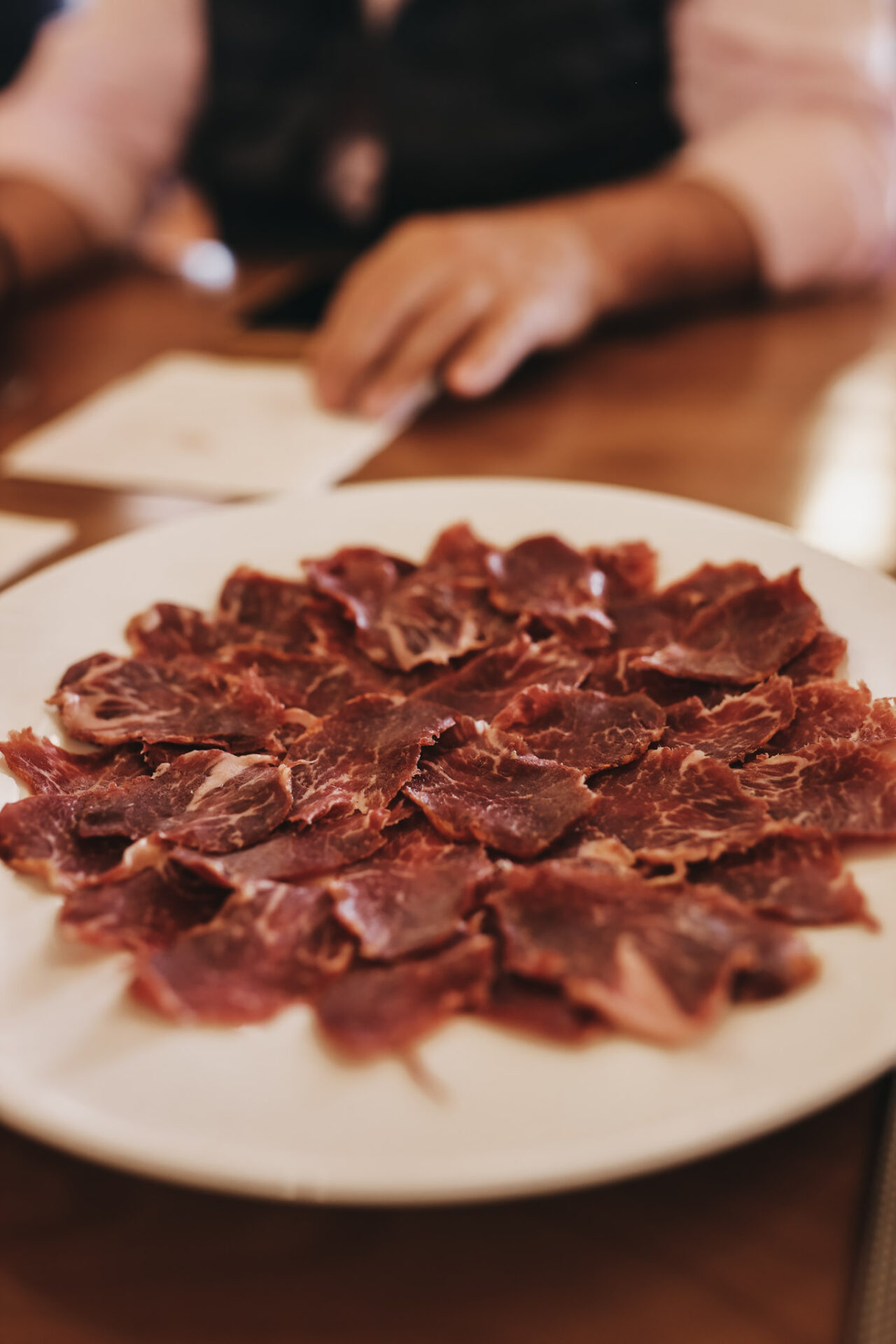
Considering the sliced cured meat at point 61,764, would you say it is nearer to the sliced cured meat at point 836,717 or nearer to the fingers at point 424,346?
the sliced cured meat at point 836,717

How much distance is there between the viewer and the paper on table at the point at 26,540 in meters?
1.37

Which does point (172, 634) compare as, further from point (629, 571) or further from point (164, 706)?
point (629, 571)

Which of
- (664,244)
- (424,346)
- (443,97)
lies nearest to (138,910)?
(424,346)

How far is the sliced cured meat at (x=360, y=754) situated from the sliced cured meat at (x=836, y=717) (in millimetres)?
313

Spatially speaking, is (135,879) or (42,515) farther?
(42,515)

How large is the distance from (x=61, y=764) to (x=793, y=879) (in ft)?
2.07

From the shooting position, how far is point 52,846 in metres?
0.82

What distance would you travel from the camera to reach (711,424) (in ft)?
5.75

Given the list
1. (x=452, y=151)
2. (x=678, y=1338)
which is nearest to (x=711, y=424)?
(x=452, y=151)

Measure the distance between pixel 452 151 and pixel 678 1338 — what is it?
2630mm

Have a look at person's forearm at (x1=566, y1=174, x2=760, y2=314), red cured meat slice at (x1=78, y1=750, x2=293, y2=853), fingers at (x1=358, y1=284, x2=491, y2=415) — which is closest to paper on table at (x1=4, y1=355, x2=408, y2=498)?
fingers at (x1=358, y1=284, x2=491, y2=415)

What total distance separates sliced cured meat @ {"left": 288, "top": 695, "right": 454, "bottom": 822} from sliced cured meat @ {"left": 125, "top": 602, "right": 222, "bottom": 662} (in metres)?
0.23

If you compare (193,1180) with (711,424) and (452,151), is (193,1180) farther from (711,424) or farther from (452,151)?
(452,151)

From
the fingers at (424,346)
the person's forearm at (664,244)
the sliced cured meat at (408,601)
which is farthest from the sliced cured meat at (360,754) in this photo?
the person's forearm at (664,244)
